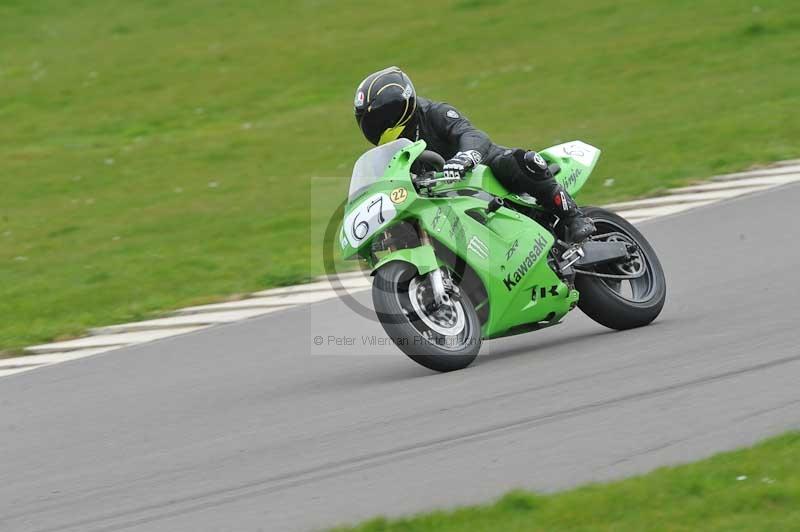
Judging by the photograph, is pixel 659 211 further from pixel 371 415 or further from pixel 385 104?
pixel 371 415

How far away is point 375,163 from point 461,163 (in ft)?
1.50

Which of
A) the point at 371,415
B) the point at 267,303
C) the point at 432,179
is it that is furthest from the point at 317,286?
the point at 371,415

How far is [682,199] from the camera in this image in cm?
1184

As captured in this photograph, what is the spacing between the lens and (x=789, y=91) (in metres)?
16.4

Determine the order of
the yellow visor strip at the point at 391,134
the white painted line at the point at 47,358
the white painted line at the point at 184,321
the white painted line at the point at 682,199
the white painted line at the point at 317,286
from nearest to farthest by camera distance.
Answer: the yellow visor strip at the point at 391,134, the white painted line at the point at 47,358, the white painted line at the point at 184,321, the white painted line at the point at 317,286, the white painted line at the point at 682,199

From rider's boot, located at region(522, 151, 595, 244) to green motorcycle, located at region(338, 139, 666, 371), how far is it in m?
0.07

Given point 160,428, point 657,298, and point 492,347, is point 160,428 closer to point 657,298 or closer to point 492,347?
point 492,347

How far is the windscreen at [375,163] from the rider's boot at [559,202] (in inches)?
30.9

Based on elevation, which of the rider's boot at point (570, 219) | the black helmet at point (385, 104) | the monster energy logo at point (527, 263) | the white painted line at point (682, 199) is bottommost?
the white painted line at point (682, 199)

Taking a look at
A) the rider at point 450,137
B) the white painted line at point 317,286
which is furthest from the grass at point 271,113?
→ the rider at point 450,137

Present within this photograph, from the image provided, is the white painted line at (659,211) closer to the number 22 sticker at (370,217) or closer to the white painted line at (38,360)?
the white painted line at (38,360)

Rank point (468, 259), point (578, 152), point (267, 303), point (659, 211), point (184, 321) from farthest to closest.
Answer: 1. point (659, 211)
2. point (267, 303)
3. point (184, 321)
4. point (578, 152)
5. point (468, 259)

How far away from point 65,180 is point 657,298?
11.5 meters

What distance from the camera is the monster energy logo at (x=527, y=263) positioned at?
23.9 feet
